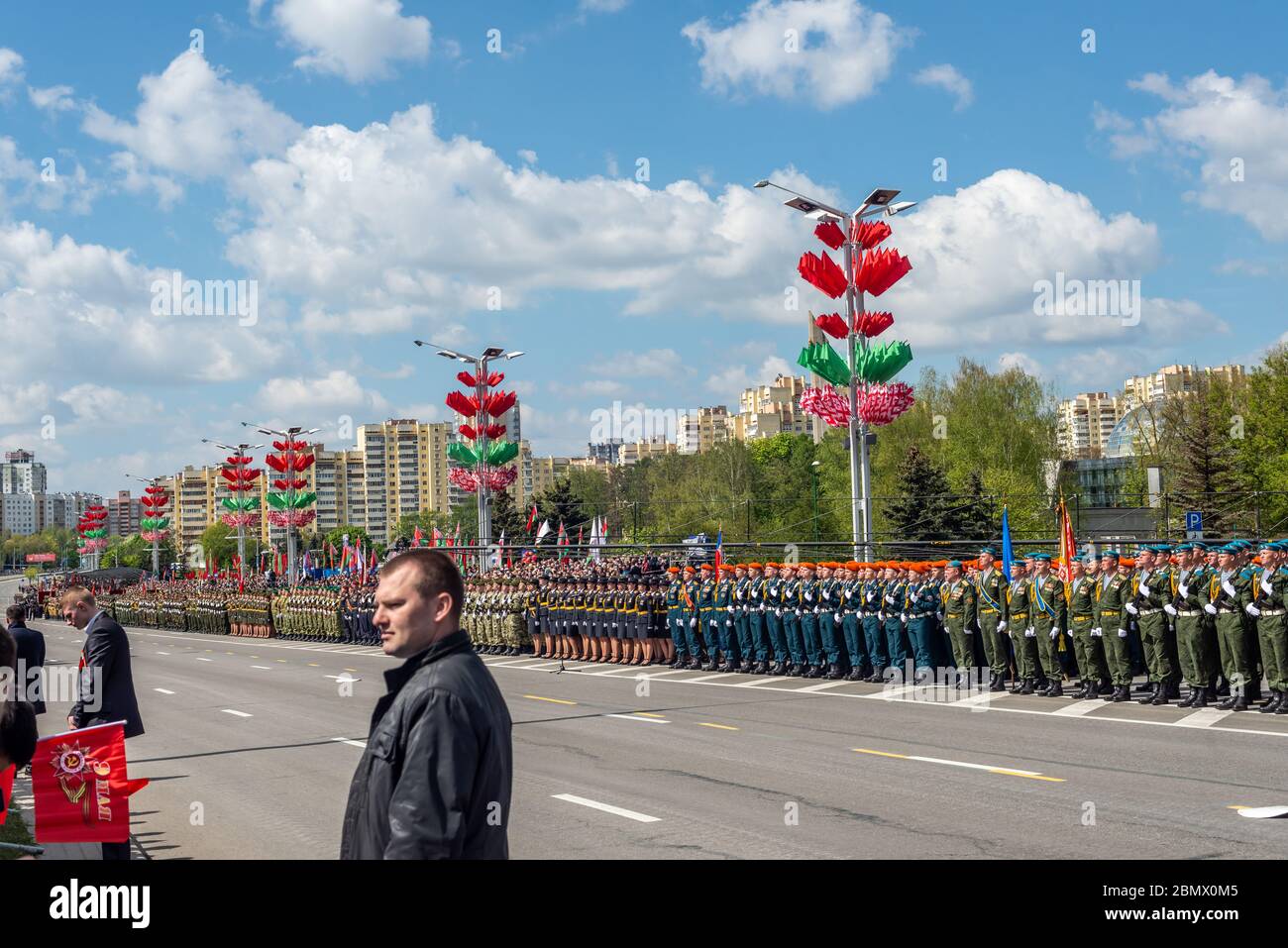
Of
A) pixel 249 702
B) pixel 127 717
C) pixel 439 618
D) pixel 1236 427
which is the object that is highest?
pixel 1236 427

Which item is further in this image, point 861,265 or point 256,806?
point 861,265

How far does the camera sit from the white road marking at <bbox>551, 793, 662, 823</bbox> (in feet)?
31.9

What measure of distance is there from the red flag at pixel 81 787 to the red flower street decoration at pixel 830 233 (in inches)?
858

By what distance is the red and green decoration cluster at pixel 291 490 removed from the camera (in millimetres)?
58719

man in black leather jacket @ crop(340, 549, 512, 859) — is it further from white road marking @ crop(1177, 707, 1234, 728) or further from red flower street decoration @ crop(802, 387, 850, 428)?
red flower street decoration @ crop(802, 387, 850, 428)

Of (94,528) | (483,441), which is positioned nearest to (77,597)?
(483,441)

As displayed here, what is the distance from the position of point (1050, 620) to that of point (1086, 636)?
714 millimetres

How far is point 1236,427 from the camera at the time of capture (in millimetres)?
54688

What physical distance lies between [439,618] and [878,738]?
10.7 metres

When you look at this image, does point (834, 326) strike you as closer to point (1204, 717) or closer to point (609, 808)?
point (1204, 717)

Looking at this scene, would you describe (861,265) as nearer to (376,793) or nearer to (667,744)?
(667,744)

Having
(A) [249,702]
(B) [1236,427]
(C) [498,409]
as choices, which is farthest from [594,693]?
(B) [1236,427]

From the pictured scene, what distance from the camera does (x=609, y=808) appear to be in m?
10.2

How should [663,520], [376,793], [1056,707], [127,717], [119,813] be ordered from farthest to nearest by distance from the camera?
[663,520]
[1056,707]
[127,717]
[119,813]
[376,793]
